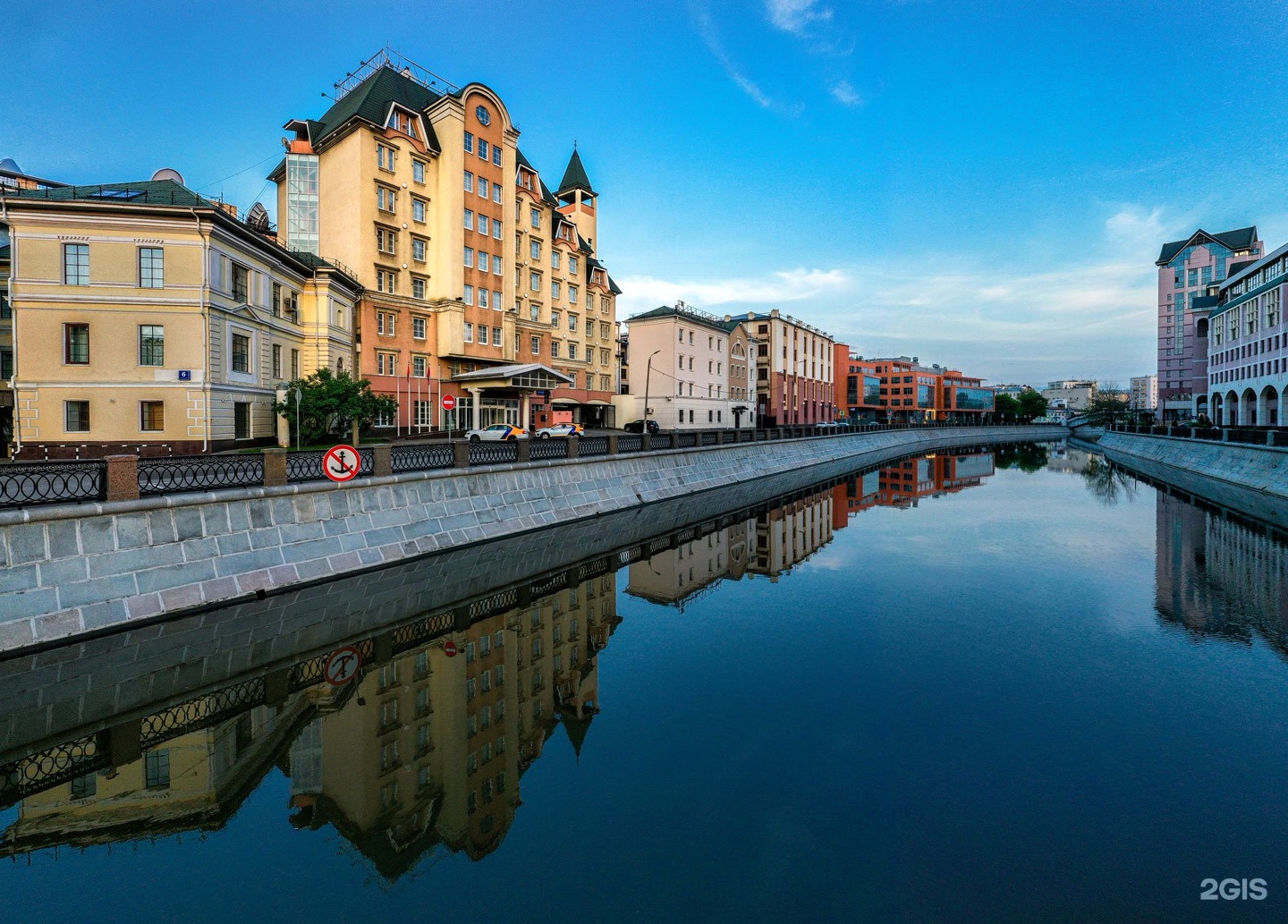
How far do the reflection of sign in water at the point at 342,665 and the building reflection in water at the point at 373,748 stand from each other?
0.15m

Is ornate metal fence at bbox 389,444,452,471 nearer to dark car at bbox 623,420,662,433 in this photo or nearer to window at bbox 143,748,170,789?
window at bbox 143,748,170,789

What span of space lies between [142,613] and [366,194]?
31.1 m

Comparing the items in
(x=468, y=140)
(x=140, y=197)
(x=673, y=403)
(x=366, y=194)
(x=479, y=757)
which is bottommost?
(x=479, y=757)

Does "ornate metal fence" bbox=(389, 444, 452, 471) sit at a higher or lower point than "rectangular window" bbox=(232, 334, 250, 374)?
lower

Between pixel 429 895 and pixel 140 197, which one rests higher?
pixel 140 197

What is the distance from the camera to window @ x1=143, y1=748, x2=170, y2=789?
22.1 feet

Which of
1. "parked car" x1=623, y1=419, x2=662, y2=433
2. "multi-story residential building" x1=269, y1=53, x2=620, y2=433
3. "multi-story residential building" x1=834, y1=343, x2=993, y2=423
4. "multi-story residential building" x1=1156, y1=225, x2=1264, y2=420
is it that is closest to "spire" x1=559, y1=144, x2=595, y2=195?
"multi-story residential building" x1=269, y1=53, x2=620, y2=433

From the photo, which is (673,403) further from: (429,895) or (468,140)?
(429,895)

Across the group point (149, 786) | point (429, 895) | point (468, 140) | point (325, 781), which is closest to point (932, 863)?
point (429, 895)

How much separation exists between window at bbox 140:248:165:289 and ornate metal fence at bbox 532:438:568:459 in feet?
53.3

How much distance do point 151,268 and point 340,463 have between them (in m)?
16.3

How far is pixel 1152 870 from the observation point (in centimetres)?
521

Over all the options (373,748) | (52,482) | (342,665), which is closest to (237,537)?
(52,482)

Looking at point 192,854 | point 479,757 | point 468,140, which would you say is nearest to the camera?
point 192,854
